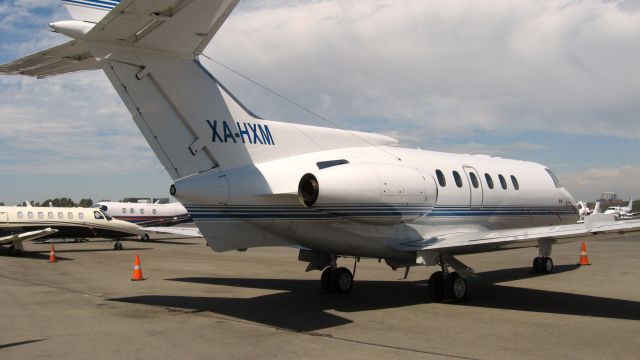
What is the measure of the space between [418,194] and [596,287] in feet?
18.4

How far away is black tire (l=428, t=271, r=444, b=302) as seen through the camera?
11.8 m

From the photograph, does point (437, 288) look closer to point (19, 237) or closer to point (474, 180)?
point (474, 180)

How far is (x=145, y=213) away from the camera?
40.7 m

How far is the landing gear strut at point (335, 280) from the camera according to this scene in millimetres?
12852

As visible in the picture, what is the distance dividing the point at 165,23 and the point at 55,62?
2.28 m

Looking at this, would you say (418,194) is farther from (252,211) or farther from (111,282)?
(111,282)

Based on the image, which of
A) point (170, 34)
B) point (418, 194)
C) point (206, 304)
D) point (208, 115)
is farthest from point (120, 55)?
point (418, 194)

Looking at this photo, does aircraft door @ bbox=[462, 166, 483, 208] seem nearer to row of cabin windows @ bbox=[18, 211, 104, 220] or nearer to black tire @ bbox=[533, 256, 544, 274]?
black tire @ bbox=[533, 256, 544, 274]

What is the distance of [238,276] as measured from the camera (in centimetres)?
1641

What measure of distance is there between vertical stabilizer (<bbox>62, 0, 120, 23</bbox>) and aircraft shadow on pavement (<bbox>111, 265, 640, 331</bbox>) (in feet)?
17.0

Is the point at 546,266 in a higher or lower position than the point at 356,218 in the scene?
lower

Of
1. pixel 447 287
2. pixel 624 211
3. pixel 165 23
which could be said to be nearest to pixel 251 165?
pixel 165 23

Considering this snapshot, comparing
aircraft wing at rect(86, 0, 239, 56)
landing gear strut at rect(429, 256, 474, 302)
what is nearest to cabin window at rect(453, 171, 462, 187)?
landing gear strut at rect(429, 256, 474, 302)

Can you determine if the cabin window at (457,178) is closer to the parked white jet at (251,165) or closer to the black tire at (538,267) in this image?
the parked white jet at (251,165)
